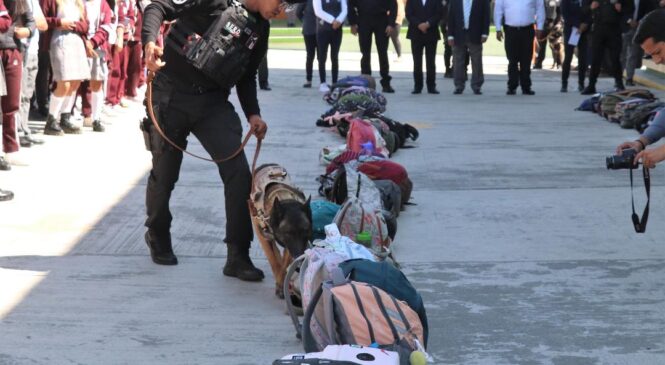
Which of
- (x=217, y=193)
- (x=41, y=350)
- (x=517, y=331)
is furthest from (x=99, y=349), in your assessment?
(x=217, y=193)

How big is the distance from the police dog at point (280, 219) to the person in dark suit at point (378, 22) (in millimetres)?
12798

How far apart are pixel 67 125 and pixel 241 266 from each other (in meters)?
7.18

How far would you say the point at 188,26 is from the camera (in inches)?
278

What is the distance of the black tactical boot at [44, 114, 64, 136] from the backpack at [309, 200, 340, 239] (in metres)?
6.44

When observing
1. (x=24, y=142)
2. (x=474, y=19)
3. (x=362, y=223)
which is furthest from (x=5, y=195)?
(x=474, y=19)

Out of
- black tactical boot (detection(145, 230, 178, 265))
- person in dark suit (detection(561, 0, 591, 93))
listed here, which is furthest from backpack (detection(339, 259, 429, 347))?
person in dark suit (detection(561, 0, 591, 93))

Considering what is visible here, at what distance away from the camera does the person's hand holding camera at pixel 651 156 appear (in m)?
6.61

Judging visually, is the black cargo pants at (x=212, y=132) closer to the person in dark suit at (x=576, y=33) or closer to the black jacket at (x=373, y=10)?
the black jacket at (x=373, y=10)

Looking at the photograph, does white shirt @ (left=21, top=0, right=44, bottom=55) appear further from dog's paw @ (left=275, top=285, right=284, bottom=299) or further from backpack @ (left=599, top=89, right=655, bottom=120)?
backpack @ (left=599, top=89, right=655, bottom=120)

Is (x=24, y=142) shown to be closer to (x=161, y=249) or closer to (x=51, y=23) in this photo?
(x=51, y=23)

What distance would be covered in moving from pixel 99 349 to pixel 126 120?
390 inches

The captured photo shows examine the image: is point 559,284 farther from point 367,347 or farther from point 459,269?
point 367,347

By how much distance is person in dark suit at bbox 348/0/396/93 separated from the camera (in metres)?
20.0

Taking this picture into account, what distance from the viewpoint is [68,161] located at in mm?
11961
